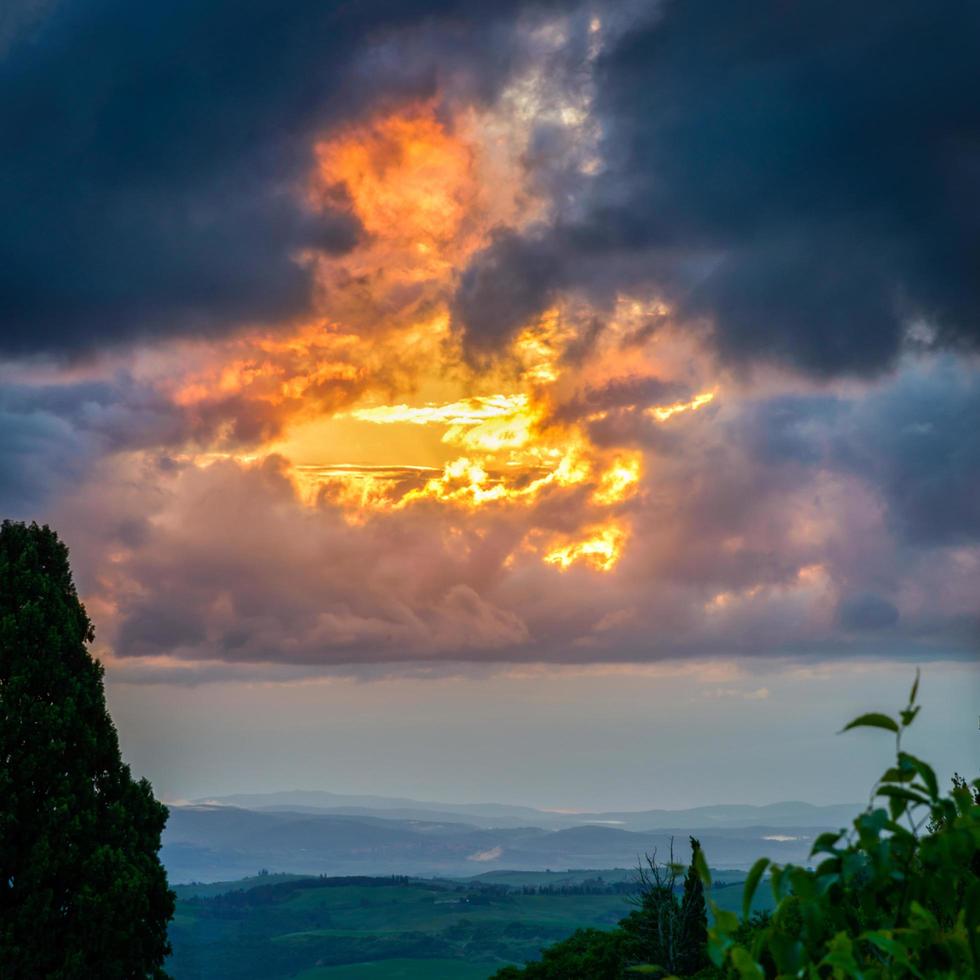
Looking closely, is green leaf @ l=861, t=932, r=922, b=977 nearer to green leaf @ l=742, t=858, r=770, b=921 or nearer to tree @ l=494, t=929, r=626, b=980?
green leaf @ l=742, t=858, r=770, b=921

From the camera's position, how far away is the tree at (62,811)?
39.1 meters

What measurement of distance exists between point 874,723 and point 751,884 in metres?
0.84

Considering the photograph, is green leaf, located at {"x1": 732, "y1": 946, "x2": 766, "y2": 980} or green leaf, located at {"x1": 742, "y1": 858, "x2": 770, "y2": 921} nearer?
green leaf, located at {"x1": 742, "y1": 858, "x2": 770, "y2": 921}

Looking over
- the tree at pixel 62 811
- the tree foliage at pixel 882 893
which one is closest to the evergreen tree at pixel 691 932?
the tree at pixel 62 811

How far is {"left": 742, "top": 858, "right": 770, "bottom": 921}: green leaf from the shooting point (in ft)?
16.8

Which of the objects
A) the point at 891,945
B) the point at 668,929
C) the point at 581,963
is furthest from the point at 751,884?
the point at 581,963

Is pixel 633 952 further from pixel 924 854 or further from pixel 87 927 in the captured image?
pixel 924 854

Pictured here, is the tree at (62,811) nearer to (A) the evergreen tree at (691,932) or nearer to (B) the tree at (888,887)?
(A) the evergreen tree at (691,932)

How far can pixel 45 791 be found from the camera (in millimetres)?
40875

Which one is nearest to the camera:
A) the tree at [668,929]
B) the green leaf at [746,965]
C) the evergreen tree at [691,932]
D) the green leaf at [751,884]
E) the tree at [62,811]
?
the green leaf at [751,884]

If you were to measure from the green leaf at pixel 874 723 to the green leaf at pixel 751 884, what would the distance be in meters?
0.66

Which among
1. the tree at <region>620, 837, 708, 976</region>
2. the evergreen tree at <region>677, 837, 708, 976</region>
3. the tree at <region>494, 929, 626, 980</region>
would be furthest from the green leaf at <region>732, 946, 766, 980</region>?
the tree at <region>494, 929, 626, 980</region>

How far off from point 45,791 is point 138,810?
3.91m

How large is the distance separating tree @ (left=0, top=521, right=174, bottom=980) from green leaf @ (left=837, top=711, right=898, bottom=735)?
3794 cm
